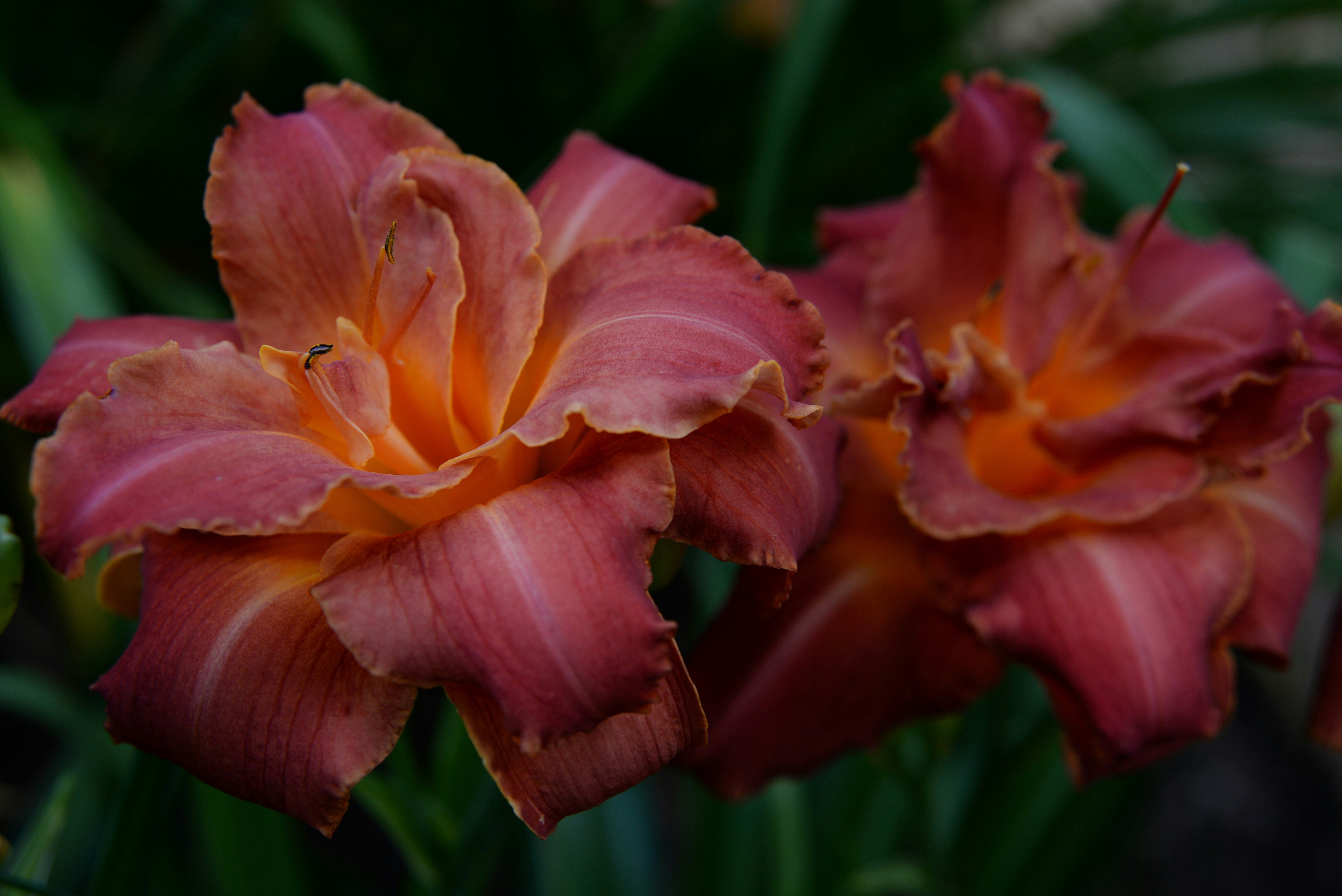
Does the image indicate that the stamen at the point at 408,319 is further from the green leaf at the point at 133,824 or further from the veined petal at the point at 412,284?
the green leaf at the point at 133,824

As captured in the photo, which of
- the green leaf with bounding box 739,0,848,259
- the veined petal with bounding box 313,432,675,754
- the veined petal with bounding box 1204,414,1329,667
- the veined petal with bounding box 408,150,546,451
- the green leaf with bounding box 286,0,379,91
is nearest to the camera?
the veined petal with bounding box 313,432,675,754

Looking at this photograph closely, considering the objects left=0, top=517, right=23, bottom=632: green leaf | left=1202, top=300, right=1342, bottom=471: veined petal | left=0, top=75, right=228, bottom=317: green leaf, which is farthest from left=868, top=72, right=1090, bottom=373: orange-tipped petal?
left=0, top=75, right=228, bottom=317: green leaf

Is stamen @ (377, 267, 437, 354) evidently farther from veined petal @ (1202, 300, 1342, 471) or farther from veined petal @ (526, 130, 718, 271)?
veined petal @ (1202, 300, 1342, 471)

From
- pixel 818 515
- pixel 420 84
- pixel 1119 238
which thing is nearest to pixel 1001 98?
pixel 1119 238

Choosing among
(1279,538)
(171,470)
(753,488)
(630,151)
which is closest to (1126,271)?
(1279,538)

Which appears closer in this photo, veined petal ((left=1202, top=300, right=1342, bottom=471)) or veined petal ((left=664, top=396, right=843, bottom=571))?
veined petal ((left=664, top=396, right=843, bottom=571))

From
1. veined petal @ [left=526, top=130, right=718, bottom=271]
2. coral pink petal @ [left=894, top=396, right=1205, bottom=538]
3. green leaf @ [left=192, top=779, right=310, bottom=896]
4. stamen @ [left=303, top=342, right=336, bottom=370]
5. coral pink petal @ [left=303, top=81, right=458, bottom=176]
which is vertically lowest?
green leaf @ [left=192, top=779, right=310, bottom=896]

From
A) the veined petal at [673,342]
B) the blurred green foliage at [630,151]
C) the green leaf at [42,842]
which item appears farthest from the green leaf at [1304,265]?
the green leaf at [42,842]

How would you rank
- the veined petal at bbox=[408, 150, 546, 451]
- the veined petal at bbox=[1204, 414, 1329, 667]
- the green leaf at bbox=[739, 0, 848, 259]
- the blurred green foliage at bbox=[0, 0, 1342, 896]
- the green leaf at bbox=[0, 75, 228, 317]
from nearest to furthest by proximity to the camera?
the veined petal at bbox=[408, 150, 546, 451]
the veined petal at bbox=[1204, 414, 1329, 667]
the blurred green foliage at bbox=[0, 0, 1342, 896]
the green leaf at bbox=[739, 0, 848, 259]
the green leaf at bbox=[0, 75, 228, 317]
